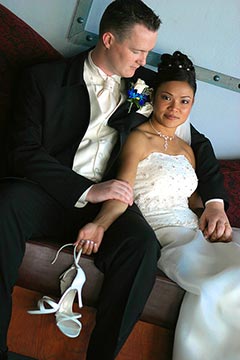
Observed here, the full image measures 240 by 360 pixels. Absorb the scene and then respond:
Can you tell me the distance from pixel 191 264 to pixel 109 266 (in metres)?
0.31

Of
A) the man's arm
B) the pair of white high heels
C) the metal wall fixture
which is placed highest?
the metal wall fixture

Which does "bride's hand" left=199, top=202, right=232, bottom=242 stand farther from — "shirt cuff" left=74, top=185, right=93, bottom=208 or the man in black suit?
"shirt cuff" left=74, top=185, right=93, bottom=208

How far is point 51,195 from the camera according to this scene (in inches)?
80.2

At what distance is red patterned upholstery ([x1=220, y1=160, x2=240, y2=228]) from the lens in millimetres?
2602

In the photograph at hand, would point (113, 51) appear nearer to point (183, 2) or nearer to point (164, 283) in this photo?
point (183, 2)

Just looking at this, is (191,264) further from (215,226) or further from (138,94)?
(138,94)

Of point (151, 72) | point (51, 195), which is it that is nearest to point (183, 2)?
point (151, 72)

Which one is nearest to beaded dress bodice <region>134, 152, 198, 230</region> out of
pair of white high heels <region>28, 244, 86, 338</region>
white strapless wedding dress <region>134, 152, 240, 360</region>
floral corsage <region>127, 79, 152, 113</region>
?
white strapless wedding dress <region>134, 152, 240, 360</region>

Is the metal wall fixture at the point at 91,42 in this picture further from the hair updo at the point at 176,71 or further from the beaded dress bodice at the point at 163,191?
the beaded dress bodice at the point at 163,191

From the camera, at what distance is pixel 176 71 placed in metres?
2.33

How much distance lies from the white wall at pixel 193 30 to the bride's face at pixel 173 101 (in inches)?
15.9

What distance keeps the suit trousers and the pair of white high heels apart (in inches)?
2.8

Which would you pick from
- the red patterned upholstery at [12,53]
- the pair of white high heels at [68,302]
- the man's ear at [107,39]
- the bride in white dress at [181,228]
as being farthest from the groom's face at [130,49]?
the pair of white high heels at [68,302]

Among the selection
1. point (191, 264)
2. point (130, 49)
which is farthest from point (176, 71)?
point (191, 264)
